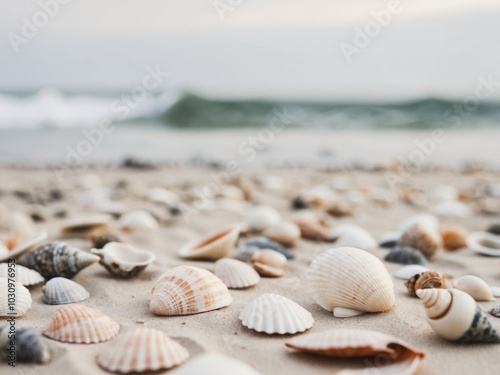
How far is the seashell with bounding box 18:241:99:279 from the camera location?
2908 mm

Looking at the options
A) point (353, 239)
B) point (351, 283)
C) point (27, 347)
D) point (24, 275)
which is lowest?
point (27, 347)

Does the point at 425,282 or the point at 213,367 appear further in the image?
the point at 425,282

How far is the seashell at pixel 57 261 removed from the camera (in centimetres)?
291

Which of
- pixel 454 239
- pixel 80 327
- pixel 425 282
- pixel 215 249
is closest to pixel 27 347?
pixel 80 327

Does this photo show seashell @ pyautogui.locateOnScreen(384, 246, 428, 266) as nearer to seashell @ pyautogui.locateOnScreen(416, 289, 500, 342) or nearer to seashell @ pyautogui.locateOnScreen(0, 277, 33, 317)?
seashell @ pyautogui.locateOnScreen(416, 289, 500, 342)

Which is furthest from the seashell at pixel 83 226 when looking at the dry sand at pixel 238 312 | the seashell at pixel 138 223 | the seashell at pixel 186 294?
the seashell at pixel 186 294

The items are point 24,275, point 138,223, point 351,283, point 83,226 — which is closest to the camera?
point 351,283

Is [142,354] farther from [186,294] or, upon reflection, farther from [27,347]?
[186,294]

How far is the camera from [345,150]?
11383 mm

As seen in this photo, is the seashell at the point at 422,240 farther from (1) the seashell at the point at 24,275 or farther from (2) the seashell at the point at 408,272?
(1) the seashell at the point at 24,275

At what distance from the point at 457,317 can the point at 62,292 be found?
6.18 feet

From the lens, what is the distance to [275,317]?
2281 mm

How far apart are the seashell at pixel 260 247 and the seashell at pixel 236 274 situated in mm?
568

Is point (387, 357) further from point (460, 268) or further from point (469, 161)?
point (469, 161)
